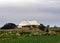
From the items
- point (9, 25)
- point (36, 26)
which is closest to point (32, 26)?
point (36, 26)

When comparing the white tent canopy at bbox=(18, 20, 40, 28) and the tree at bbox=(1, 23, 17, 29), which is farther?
the white tent canopy at bbox=(18, 20, 40, 28)

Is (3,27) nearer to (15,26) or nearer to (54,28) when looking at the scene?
(15,26)

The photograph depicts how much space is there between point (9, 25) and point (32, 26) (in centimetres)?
543

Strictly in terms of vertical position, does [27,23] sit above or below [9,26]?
above

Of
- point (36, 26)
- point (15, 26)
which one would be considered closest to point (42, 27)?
point (36, 26)

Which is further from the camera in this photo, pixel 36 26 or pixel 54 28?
pixel 36 26

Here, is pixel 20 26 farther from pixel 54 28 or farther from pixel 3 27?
pixel 54 28

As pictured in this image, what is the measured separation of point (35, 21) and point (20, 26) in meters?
3.61

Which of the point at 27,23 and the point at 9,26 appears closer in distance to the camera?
the point at 9,26

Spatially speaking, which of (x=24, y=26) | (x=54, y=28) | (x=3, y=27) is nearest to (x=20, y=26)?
(x=24, y=26)

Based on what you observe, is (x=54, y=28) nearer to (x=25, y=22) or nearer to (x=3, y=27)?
(x=25, y=22)

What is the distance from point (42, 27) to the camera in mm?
54219

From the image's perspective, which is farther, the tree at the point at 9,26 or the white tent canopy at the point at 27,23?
the white tent canopy at the point at 27,23

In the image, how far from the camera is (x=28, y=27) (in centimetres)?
5462
